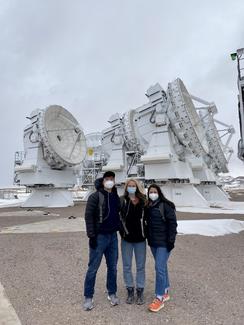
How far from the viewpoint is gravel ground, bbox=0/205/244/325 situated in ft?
14.1

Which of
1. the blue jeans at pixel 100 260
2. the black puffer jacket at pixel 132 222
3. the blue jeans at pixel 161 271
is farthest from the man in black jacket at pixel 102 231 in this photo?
the blue jeans at pixel 161 271

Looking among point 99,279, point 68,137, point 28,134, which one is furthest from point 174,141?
point 99,279

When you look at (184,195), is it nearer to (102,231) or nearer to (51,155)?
(51,155)

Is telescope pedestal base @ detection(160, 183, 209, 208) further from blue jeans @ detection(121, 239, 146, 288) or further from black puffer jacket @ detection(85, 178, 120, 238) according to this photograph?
black puffer jacket @ detection(85, 178, 120, 238)

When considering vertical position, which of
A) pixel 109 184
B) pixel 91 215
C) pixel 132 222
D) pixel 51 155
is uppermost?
pixel 51 155

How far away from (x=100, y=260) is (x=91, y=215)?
72 centimetres

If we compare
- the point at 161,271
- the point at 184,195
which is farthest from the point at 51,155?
the point at 161,271

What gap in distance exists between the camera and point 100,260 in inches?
190

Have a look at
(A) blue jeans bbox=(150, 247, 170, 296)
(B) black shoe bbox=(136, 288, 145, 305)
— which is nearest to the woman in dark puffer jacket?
(A) blue jeans bbox=(150, 247, 170, 296)

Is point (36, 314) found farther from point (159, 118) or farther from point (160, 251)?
point (159, 118)

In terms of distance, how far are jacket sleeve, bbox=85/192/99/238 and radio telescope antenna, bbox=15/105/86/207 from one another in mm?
25369

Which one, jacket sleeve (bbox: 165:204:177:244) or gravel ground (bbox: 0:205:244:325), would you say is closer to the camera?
gravel ground (bbox: 0:205:244:325)

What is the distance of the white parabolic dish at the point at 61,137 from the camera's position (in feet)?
97.6

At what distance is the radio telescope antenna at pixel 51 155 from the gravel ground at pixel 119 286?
68.3 feet
